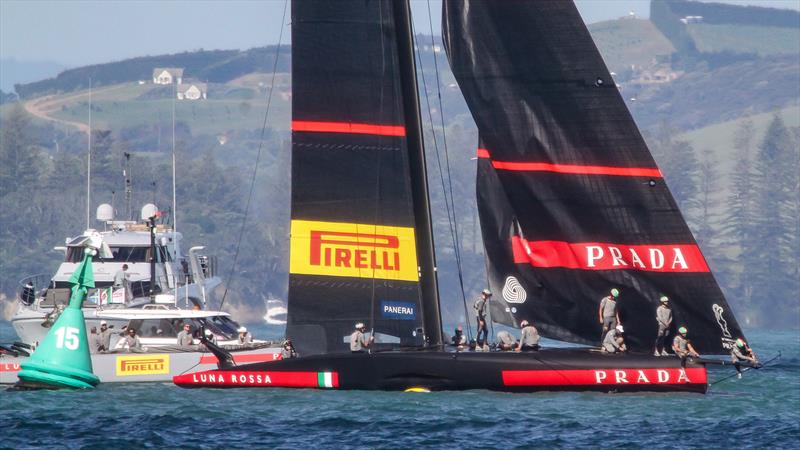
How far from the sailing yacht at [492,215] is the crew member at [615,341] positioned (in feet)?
0.91

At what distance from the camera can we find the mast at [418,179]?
34.5 metres

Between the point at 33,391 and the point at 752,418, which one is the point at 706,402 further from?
the point at 33,391

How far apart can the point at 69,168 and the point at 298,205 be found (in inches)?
5040

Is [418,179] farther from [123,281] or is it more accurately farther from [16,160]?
[16,160]

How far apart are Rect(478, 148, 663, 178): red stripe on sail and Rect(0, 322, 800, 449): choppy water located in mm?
4393

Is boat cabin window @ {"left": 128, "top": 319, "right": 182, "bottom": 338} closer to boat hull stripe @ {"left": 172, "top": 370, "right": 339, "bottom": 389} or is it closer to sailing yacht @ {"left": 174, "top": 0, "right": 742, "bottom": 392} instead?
boat hull stripe @ {"left": 172, "top": 370, "right": 339, "bottom": 389}

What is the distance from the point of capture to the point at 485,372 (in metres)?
Result: 32.8

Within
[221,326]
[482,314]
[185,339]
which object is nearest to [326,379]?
[482,314]

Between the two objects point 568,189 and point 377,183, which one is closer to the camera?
point 568,189

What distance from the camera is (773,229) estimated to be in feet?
519

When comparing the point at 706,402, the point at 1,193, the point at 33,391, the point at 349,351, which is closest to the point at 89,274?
the point at 33,391

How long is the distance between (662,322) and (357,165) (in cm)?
711

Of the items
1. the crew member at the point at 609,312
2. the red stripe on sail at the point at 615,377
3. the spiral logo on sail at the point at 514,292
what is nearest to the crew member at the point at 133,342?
the spiral logo on sail at the point at 514,292

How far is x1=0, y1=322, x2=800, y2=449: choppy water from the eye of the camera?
27906 mm
